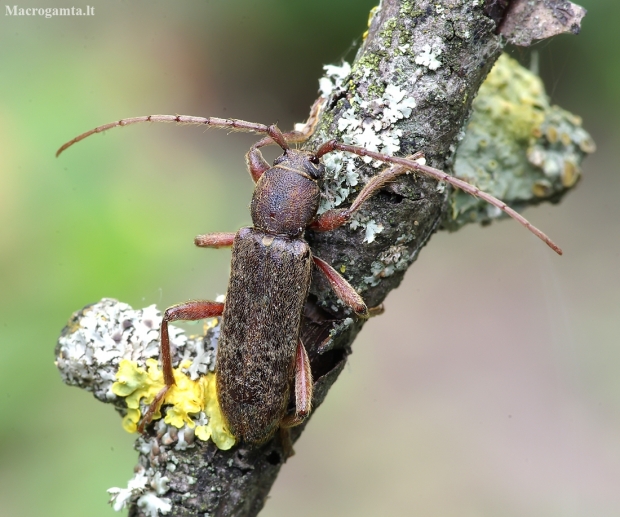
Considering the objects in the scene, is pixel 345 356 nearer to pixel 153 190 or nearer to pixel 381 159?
pixel 381 159

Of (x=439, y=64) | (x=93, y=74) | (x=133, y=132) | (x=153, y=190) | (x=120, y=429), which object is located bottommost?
(x=120, y=429)

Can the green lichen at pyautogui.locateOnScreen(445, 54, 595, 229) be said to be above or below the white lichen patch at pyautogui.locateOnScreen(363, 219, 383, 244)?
above

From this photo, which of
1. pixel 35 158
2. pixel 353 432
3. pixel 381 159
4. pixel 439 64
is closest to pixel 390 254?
pixel 381 159

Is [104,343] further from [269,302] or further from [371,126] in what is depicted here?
[371,126]

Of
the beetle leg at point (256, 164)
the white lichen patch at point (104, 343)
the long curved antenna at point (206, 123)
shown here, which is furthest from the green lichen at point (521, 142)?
the white lichen patch at point (104, 343)

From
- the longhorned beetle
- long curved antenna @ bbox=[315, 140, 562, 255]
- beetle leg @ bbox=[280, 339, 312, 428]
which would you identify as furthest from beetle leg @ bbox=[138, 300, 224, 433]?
long curved antenna @ bbox=[315, 140, 562, 255]

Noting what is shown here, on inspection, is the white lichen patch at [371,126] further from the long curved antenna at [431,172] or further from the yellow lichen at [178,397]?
the yellow lichen at [178,397]

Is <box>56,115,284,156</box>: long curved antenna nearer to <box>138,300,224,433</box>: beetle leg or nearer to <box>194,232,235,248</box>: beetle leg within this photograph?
<box>194,232,235,248</box>: beetle leg
